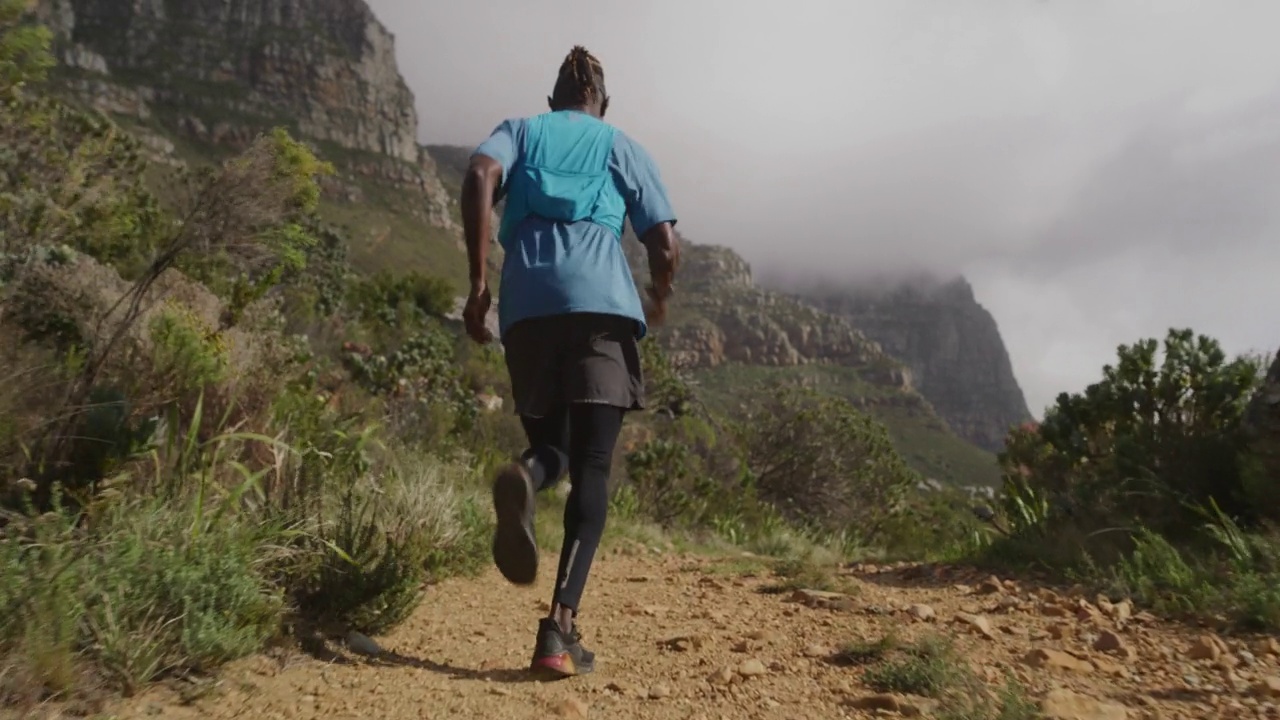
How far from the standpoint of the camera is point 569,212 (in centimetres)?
255

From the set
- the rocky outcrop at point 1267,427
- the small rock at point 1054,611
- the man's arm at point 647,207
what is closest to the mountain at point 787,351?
the rocky outcrop at point 1267,427

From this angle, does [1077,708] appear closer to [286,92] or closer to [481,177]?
[481,177]

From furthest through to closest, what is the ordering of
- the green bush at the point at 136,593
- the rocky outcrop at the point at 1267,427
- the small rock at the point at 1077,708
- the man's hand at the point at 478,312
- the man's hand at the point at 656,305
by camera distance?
the rocky outcrop at the point at 1267,427, the man's hand at the point at 656,305, the man's hand at the point at 478,312, the small rock at the point at 1077,708, the green bush at the point at 136,593

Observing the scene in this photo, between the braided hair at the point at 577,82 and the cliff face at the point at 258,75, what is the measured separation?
6159 cm

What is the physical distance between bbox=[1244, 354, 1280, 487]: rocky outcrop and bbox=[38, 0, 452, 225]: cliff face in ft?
203

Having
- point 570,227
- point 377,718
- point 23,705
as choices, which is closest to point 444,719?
point 377,718

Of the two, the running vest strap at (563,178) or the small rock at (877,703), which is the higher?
the running vest strap at (563,178)

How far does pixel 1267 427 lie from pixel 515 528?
3.97 m

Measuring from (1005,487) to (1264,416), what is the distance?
7.82 feet

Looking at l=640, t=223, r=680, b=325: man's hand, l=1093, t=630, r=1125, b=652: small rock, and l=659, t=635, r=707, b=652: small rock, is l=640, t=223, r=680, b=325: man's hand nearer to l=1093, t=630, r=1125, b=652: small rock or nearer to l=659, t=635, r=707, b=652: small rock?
l=659, t=635, r=707, b=652: small rock

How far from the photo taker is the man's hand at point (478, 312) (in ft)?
8.28

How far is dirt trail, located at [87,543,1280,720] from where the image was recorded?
77.1 inches

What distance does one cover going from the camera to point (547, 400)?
2.46 metres

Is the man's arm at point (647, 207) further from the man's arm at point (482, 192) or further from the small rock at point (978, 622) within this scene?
the small rock at point (978, 622)
